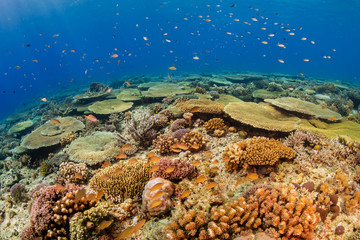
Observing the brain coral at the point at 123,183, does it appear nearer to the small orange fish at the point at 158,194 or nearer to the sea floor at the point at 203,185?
the sea floor at the point at 203,185

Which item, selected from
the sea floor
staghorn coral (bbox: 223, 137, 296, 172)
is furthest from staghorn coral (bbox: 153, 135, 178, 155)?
staghorn coral (bbox: 223, 137, 296, 172)

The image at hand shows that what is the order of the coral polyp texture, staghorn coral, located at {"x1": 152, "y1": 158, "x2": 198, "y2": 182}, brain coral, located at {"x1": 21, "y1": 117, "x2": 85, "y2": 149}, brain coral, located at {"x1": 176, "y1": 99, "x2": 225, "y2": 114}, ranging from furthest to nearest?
1. brain coral, located at {"x1": 21, "y1": 117, "x2": 85, "y2": 149}
2. brain coral, located at {"x1": 176, "y1": 99, "x2": 225, "y2": 114}
3. staghorn coral, located at {"x1": 152, "y1": 158, "x2": 198, "y2": 182}
4. the coral polyp texture

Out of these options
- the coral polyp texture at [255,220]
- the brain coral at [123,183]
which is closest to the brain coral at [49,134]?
the brain coral at [123,183]

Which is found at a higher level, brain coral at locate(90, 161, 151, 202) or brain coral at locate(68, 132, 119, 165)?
brain coral at locate(90, 161, 151, 202)

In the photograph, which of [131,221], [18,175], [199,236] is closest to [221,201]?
[199,236]

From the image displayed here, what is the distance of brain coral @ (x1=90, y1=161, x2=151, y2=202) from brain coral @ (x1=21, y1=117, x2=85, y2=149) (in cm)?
625

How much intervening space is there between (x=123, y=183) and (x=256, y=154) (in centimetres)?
415

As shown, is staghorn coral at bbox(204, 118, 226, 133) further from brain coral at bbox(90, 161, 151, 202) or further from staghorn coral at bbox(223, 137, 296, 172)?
brain coral at bbox(90, 161, 151, 202)

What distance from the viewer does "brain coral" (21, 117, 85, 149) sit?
364 inches

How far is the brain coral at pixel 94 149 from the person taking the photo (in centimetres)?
691

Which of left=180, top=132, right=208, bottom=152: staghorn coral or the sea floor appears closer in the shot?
the sea floor

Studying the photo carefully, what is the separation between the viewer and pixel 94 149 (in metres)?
7.67

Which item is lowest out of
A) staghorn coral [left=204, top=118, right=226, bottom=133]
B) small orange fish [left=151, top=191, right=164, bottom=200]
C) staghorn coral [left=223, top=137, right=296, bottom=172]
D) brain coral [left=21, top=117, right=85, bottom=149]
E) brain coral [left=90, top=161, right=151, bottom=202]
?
brain coral [left=21, top=117, right=85, bottom=149]

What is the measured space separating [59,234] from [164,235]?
2.57m
